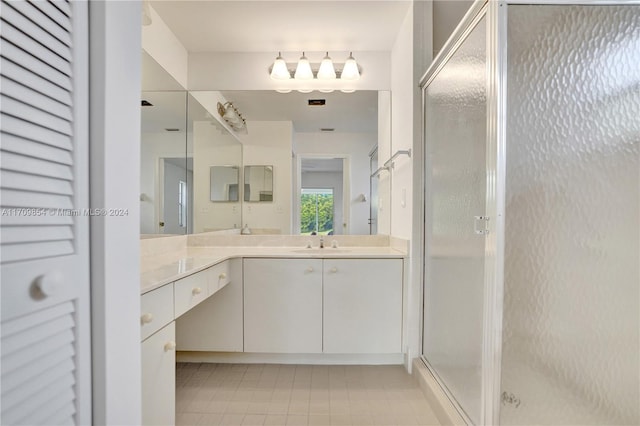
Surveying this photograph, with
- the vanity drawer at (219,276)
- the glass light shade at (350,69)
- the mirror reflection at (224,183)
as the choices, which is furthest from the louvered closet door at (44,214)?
the glass light shade at (350,69)

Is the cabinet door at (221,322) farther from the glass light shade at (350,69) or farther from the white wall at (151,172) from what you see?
the glass light shade at (350,69)

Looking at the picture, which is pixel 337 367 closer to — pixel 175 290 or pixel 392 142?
pixel 175 290

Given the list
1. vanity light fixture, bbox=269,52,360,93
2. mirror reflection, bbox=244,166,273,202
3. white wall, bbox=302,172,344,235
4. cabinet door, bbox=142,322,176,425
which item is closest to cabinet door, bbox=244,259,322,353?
white wall, bbox=302,172,344,235

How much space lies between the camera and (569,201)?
1.20 m

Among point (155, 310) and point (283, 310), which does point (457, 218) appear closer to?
point (283, 310)

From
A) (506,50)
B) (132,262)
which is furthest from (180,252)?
(506,50)

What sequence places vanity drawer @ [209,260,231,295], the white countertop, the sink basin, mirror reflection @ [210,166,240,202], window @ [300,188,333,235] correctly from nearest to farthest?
the white countertop → vanity drawer @ [209,260,231,295] → the sink basin → mirror reflection @ [210,166,240,202] → window @ [300,188,333,235]

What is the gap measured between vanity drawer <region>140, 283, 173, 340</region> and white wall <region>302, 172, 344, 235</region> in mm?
1506

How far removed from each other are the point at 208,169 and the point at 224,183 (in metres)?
0.16

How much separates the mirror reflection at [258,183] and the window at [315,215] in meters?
0.28

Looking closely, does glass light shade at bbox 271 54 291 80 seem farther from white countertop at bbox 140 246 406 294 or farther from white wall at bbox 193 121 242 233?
white countertop at bbox 140 246 406 294

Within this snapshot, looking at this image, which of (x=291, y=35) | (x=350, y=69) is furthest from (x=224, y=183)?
(x=350, y=69)

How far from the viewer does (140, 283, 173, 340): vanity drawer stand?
42.2 inches

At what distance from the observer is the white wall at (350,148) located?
8.54 ft
